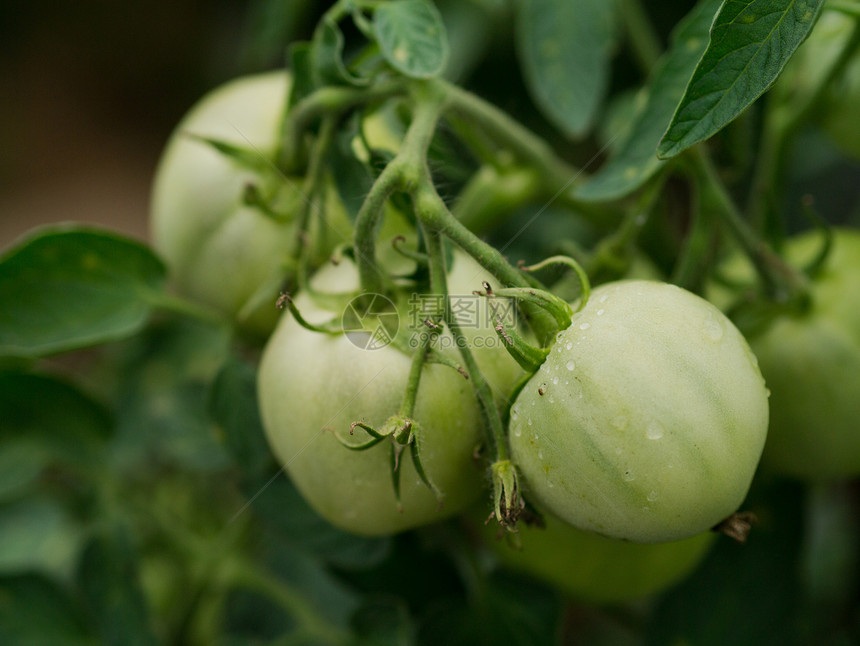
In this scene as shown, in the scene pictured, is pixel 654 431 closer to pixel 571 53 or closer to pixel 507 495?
pixel 507 495

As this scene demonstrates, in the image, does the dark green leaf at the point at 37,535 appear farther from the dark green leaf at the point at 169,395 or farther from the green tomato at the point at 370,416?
the green tomato at the point at 370,416

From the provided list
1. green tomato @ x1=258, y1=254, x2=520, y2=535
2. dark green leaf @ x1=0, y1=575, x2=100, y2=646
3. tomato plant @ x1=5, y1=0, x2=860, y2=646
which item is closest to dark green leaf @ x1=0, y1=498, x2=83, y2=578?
tomato plant @ x1=5, y1=0, x2=860, y2=646

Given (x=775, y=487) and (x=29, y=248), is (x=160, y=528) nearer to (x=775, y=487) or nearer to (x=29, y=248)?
(x=29, y=248)

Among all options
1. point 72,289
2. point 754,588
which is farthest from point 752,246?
point 72,289

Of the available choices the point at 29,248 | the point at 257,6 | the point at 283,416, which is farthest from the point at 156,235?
the point at 257,6

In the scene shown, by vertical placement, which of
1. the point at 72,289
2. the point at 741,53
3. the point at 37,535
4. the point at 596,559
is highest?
the point at 741,53

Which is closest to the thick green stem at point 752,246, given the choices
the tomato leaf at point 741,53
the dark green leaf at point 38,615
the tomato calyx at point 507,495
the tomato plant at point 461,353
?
the tomato plant at point 461,353

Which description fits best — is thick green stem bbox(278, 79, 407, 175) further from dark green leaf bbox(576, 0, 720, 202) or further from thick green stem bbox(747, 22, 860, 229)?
thick green stem bbox(747, 22, 860, 229)
